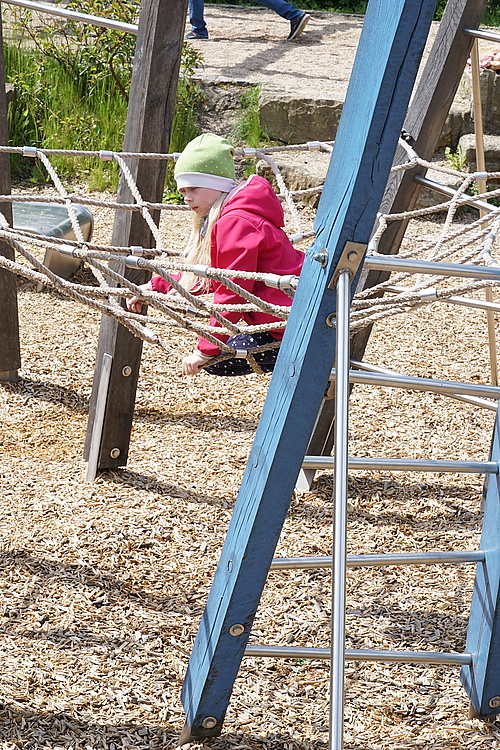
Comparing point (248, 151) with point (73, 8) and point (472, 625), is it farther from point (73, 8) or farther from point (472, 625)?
point (73, 8)

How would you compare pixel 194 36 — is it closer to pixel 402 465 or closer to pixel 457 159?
pixel 457 159

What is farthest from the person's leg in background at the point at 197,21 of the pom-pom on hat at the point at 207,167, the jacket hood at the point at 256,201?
the jacket hood at the point at 256,201

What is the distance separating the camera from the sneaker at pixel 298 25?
305 inches

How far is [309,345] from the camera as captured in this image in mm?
1284

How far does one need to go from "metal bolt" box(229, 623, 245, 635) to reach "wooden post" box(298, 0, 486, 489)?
1.27m

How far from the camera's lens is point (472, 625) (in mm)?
1863

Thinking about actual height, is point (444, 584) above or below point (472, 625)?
below

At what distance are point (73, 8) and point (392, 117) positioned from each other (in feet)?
18.5

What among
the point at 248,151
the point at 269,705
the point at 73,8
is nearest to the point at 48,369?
the point at 248,151

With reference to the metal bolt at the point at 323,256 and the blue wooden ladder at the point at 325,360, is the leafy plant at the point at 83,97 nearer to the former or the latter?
the blue wooden ladder at the point at 325,360

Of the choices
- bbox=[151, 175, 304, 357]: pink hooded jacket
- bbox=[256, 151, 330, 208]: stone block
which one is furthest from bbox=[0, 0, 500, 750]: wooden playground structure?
bbox=[256, 151, 330, 208]: stone block

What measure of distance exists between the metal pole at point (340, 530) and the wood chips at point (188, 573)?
86 cm

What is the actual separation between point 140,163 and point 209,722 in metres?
1.46

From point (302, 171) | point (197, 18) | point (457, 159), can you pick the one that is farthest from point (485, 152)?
point (197, 18)
